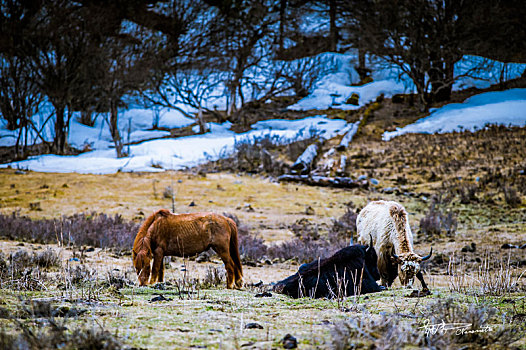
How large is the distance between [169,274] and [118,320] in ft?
9.71

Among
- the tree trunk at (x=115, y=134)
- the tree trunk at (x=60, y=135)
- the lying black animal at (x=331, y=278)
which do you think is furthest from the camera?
the tree trunk at (x=60, y=135)

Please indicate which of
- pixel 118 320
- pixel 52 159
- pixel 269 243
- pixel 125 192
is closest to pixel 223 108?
pixel 52 159

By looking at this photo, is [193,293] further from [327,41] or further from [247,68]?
→ [327,41]

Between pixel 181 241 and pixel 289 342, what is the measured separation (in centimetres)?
222

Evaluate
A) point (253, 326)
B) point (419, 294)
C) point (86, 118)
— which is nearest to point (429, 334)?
point (253, 326)

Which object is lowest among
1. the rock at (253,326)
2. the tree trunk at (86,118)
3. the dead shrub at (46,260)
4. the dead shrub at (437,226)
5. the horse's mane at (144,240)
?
the dead shrub at (437,226)

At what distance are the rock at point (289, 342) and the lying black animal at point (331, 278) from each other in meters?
1.50

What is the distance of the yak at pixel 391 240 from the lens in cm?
358

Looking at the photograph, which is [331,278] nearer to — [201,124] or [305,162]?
[305,162]

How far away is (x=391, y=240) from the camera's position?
428 cm

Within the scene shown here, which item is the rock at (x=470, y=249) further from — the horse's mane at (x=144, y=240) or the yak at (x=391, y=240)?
the horse's mane at (x=144, y=240)

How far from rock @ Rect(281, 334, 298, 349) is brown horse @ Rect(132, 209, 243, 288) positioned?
202cm

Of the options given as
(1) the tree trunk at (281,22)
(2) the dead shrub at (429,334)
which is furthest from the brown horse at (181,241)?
(1) the tree trunk at (281,22)

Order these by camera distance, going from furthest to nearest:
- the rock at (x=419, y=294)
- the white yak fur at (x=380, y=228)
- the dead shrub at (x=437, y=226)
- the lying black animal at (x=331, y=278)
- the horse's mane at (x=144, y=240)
Answer: the dead shrub at (x=437, y=226) < the white yak fur at (x=380, y=228) < the horse's mane at (x=144, y=240) < the lying black animal at (x=331, y=278) < the rock at (x=419, y=294)
